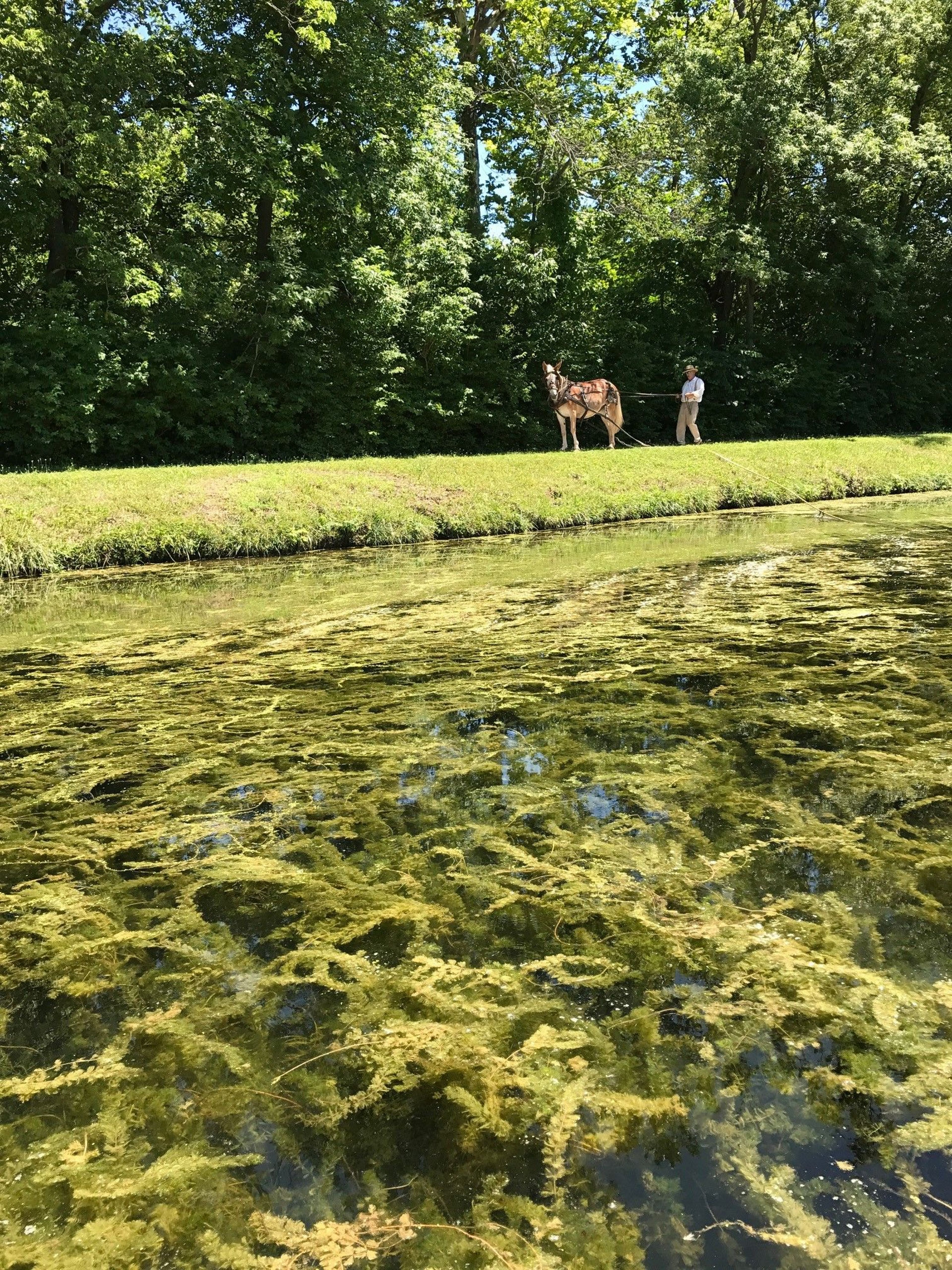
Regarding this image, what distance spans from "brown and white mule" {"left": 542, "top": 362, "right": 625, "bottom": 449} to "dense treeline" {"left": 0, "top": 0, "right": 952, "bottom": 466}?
8.53 feet

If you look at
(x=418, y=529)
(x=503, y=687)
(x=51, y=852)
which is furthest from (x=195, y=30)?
(x=51, y=852)

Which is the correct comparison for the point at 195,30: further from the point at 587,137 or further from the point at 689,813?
the point at 689,813

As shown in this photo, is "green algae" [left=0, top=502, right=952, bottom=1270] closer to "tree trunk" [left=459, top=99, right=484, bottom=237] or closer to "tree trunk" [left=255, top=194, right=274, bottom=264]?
"tree trunk" [left=255, top=194, right=274, bottom=264]

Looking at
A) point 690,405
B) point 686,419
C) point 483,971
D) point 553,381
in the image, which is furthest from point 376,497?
point 483,971

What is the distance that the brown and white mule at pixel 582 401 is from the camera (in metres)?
17.9

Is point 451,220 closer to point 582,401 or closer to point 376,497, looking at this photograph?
point 582,401

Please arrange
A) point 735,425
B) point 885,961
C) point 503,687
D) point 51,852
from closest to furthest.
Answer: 1. point 885,961
2. point 51,852
3. point 503,687
4. point 735,425

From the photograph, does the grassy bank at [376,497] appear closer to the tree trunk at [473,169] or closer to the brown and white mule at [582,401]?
the brown and white mule at [582,401]

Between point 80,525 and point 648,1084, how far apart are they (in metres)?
10.0

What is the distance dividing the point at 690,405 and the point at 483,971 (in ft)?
61.4

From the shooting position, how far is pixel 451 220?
809 inches

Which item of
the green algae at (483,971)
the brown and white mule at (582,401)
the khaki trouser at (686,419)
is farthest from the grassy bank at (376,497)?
the green algae at (483,971)

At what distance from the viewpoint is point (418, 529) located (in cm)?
1205

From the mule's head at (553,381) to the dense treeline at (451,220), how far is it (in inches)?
105
